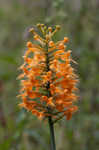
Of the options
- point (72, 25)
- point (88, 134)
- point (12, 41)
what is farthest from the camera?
A: point (12, 41)

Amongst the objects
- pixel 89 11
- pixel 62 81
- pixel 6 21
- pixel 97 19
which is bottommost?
pixel 62 81

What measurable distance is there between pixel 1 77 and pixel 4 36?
4.06 meters

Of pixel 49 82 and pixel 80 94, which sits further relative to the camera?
pixel 80 94

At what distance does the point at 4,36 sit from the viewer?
11.1 meters

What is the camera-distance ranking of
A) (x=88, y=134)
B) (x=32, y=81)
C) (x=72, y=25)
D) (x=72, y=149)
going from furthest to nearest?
(x=72, y=25) < (x=88, y=134) < (x=72, y=149) < (x=32, y=81)

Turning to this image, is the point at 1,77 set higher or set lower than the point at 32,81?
higher

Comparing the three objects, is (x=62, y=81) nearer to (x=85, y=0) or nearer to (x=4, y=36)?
(x=85, y=0)

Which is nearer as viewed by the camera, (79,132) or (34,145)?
(79,132)

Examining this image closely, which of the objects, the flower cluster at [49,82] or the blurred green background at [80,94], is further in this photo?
the blurred green background at [80,94]

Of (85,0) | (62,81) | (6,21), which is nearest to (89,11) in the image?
(85,0)

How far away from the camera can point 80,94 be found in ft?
24.4

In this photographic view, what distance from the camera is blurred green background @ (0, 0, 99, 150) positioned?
569cm

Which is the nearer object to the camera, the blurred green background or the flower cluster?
the flower cluster

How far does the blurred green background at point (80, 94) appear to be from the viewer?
5688mm
